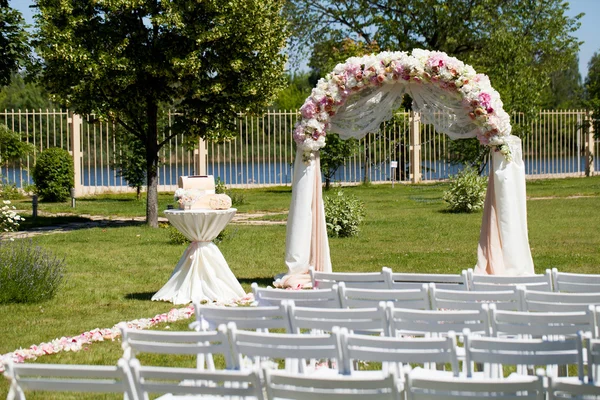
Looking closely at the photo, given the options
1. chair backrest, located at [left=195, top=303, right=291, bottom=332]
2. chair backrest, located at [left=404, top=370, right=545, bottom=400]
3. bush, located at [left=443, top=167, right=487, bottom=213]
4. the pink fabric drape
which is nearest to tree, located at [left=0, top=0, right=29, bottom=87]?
the pink fabric drape

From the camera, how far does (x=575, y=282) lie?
777 cm

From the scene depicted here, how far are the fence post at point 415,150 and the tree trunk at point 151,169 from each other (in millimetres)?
15301

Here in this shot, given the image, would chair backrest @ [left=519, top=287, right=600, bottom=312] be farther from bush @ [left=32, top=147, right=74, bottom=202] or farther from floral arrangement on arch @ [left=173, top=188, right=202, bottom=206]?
bush @ [left=32, top=147, right=74, bottom=202]

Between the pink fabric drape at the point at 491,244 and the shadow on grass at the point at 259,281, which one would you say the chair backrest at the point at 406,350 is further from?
the shadow on grass at the point at 259,281

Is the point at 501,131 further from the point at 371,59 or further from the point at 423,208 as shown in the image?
the point at 423,208

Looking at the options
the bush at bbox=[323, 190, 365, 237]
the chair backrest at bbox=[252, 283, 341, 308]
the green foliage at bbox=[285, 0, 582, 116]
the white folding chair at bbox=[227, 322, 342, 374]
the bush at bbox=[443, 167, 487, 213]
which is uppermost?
the green foliage at bbox=[285, 0, 582, 116]

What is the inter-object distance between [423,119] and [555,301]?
5.62m

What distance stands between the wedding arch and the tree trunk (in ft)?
26.8

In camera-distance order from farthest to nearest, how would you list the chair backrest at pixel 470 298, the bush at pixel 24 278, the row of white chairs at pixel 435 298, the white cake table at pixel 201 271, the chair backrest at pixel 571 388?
1. the bush at pixel 24 278
2. the white cake table at pixel 201 271
3. the chair backrest at pixel 470 298
4. the row of white chairs at pixel 435 298
5. the chair backrest at pixel 571 388

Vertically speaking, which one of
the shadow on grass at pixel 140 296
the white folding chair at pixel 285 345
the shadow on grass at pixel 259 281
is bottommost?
the shadow on grass at pixel 140 296

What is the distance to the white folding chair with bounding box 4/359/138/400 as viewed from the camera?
4.58m

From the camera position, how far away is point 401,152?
3416 centimetres

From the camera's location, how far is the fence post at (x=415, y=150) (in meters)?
33.2

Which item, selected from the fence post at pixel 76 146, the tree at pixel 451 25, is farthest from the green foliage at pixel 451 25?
the fence post at pixel 76 146
